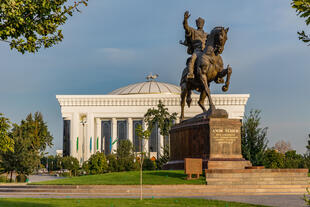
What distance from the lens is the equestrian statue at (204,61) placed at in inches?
864

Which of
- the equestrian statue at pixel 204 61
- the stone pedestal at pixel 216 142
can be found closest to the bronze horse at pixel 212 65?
the equestrian statue at pixel 204 61

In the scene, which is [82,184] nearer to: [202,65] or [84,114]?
[202,65]

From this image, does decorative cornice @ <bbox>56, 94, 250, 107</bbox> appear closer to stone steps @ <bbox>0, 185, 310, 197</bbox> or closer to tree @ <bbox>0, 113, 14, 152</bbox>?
stone steps @ <bbox>0, 185, 310, 197</bbox>

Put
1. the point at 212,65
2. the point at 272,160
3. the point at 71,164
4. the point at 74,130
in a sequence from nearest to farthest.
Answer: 1. the point at 212,65
2. the point at 272,160
3. the point at 71,164
4. the point at 74,130

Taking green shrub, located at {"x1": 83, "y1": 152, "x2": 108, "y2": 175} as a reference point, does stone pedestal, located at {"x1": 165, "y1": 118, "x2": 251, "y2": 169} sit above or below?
above

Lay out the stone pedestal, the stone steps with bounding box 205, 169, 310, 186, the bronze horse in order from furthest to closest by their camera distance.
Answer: the bronze horse
the stone pedestal
the stone steps with bounding box 205, 169, 310, 186

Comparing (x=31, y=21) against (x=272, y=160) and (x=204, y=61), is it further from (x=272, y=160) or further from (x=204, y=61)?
(x=272, y=160)

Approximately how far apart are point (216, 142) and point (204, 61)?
4.52m

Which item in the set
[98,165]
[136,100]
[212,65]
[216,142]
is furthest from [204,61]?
[136,100]

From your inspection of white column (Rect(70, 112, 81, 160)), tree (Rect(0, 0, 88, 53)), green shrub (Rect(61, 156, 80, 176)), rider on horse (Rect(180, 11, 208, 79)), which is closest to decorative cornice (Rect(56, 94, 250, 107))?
white column (Rect(70, 112, 81, 160))

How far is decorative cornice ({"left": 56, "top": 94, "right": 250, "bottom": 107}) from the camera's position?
10644 cm

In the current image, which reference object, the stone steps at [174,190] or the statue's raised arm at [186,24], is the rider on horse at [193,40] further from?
the stone steps at [174,190]

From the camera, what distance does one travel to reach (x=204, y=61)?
22125mm

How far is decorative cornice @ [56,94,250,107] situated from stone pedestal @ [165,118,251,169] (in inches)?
3314
